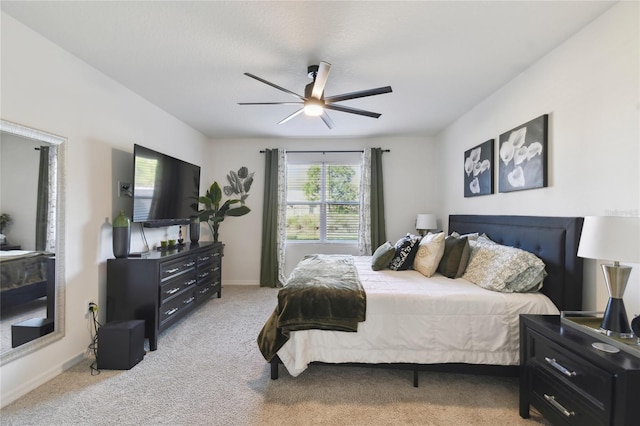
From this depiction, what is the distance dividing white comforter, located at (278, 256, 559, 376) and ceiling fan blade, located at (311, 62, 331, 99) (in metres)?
1.72

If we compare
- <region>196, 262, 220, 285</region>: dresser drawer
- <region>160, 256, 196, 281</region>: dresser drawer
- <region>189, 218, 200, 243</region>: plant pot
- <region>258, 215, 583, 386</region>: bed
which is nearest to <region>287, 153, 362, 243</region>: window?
<region>196, 262, 220, 285</region>: dresser drawer

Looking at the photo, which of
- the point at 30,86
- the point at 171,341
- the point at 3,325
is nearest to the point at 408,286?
the point at 171,341

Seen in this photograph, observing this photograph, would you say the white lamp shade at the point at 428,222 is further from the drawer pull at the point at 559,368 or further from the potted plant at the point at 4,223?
the potted plant at the point at 4,223

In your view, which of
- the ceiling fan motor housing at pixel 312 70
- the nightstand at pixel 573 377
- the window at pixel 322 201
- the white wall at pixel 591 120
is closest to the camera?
the nightstand at pixel 573 377

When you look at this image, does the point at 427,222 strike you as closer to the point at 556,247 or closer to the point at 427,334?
the point at 556,247

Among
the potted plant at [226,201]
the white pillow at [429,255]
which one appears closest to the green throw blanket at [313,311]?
the white pillow at [429,255]

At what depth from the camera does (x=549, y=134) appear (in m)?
2.28

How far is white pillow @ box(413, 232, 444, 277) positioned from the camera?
107 inches

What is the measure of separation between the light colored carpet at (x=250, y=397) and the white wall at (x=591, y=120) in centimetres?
110

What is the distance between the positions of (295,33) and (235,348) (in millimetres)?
2731

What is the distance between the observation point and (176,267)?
301 cm

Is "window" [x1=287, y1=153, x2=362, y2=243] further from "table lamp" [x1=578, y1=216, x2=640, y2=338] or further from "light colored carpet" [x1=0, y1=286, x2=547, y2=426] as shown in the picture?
"table lamp" [x1=578, y1=216, x2=640, y2=338]

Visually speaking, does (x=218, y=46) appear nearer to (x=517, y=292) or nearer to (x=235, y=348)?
(x=235, y=348)

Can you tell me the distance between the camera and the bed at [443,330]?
6.60ft
